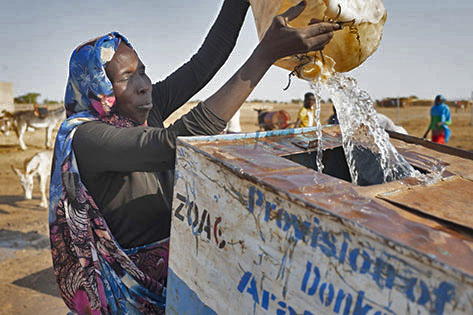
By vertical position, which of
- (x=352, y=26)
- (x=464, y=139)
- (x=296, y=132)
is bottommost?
(x=464, y=139)

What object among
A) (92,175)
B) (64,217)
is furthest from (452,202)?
(64,217)

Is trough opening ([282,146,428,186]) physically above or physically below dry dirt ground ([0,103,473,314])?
above

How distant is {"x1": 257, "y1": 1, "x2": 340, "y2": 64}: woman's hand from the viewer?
3.74 ft

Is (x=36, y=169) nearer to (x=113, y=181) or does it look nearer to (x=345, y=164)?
(x=113, y=181)

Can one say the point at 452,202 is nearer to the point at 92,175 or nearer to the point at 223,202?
the point at 223,202

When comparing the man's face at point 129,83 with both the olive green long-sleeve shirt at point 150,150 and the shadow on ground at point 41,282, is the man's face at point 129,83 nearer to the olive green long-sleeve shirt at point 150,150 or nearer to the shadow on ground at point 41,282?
the olive green long-sleeve shirt at point 150,150

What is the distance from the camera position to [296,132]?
159cm

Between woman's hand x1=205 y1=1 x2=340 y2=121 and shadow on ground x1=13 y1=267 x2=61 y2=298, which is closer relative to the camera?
woman's hand x1=205 y1=1 x2=340 y2=121

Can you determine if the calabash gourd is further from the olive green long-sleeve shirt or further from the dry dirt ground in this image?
the dry dirt ground

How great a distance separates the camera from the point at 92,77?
1549 mm

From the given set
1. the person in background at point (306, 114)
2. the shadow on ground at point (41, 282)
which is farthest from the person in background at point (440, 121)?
the shadow on ground at point (41, 282)

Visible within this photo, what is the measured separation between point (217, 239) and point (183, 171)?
0.23 metres

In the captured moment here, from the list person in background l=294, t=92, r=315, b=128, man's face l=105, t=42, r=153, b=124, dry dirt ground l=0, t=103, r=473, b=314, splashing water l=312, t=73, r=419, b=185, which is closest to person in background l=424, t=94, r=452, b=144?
person in background l=294, t=92, r=315, b=128

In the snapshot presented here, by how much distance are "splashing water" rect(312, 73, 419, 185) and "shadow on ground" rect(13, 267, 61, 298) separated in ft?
11.0
